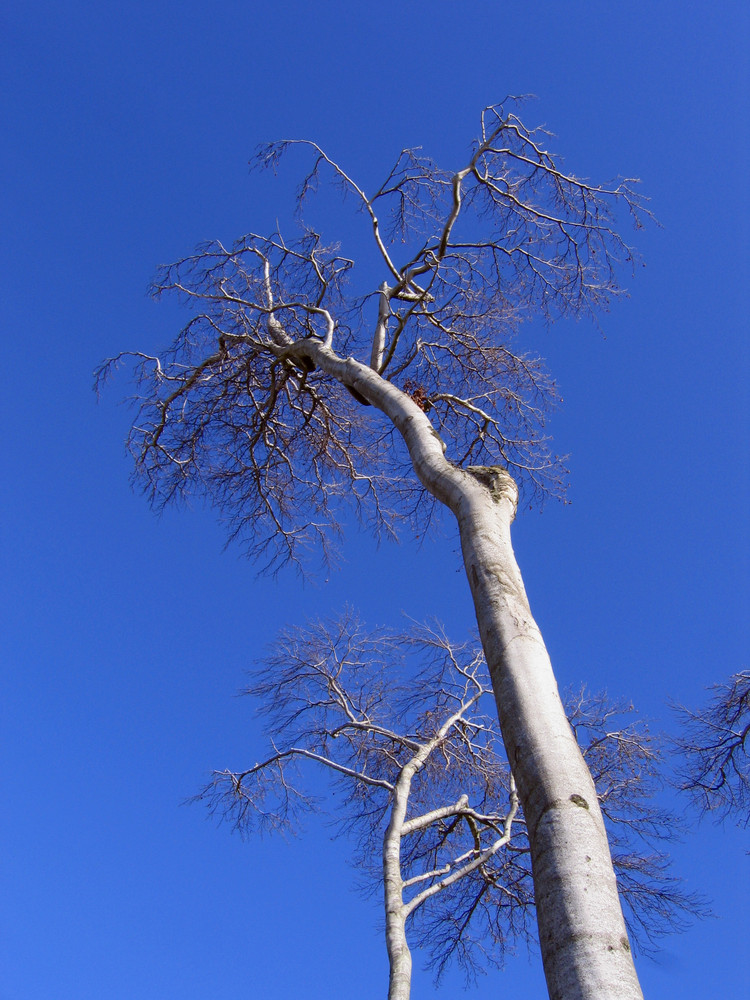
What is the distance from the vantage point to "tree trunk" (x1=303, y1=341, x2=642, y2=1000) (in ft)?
7.37

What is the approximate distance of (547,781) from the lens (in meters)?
2.67

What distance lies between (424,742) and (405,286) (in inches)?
210

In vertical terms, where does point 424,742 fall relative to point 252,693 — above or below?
below

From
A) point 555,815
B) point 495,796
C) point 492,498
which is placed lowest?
point 555,815

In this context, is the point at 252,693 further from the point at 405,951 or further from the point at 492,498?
the point at 492,498

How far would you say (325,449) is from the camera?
877 cm

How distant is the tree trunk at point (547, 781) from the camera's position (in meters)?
2.25

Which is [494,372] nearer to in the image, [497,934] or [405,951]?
[405,951]

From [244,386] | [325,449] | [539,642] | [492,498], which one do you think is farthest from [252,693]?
[539,642]

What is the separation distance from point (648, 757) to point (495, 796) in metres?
1.92

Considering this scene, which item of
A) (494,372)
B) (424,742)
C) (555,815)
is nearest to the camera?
(555,815)

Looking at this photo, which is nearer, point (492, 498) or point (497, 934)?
point (492, 498)

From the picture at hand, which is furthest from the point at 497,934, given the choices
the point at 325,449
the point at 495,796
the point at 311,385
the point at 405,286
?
the point at 405,286

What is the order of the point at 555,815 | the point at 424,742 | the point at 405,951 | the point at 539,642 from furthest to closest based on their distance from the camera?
the point at 424,742 < the point at 405,951 < the point at 539,642 < the point at 555,815
